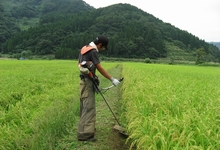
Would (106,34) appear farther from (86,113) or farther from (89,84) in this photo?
(86,113)

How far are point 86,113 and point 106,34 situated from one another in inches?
3842

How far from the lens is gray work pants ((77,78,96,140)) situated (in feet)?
14.1

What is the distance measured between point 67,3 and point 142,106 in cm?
17011

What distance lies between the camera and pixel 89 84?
443 centimetres

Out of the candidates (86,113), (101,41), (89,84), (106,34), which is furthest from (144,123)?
(106,34)

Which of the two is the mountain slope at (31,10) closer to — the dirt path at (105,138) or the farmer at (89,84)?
the dirt path at (105,138)

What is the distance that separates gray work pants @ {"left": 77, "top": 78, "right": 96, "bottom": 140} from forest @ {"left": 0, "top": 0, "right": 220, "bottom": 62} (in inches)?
2544

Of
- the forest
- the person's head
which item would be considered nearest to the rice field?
the person's head

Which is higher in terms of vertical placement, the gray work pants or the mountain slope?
the mountain slope

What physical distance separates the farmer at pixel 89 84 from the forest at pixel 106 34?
64.4m

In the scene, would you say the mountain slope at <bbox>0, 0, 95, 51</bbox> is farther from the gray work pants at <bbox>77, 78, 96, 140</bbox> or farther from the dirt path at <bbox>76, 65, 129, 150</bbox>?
the gray work pants at <bbox>77, 78, 96, 140</bbox>

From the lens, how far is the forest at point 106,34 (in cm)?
8088

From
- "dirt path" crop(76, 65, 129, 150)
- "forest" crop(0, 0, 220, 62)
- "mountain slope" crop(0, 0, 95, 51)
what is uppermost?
"mountain slope" crop(0, 0, 95, 51)

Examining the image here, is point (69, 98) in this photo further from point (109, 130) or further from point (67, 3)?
point (67, 3)
